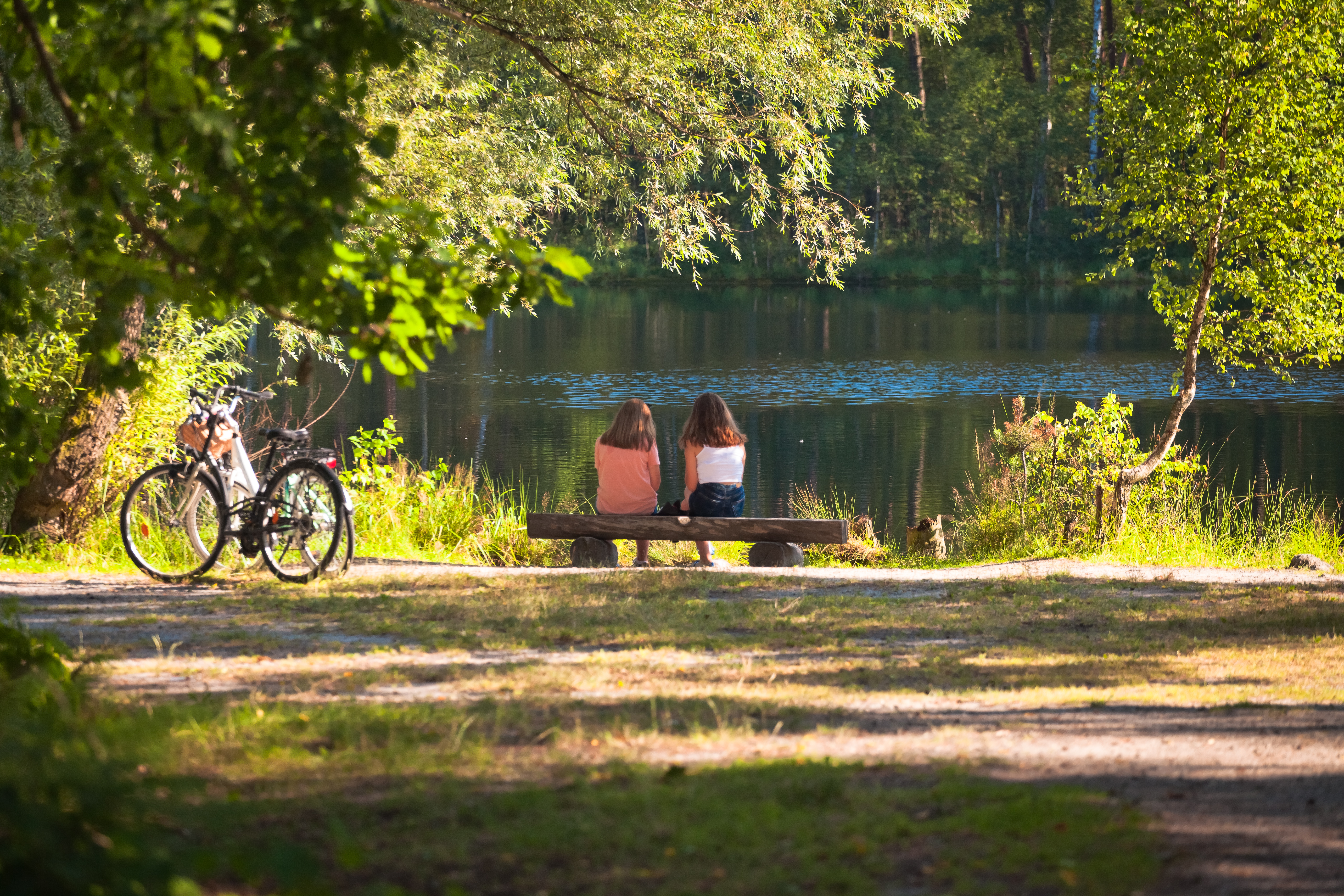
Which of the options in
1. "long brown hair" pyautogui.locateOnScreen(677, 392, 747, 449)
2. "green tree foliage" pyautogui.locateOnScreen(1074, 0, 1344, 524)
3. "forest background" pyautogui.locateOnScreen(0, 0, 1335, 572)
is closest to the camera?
"forest background" pyautogui.locateOnScreen(0, 0, 1335, 572)

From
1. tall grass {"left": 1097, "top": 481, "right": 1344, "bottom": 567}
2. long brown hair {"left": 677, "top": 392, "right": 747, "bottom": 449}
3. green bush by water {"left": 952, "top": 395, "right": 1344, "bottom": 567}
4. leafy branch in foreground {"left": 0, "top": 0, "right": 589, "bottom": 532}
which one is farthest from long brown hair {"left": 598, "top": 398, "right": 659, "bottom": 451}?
leafy branch in foreground {"left": 0, "top": 0, "right": 589, "bottom": 532}

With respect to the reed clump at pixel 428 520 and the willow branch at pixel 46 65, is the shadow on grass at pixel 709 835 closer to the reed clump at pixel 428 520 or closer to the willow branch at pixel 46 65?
the willow branch at pixel 46 65

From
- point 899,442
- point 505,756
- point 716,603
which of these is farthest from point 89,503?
point 899,442

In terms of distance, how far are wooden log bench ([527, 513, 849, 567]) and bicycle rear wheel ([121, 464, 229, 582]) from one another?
235 centimetres

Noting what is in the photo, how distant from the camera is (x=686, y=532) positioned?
9227 mm

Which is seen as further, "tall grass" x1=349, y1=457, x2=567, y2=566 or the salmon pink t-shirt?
"tall grass" x1=349, y1=457, x2=567, y2=566

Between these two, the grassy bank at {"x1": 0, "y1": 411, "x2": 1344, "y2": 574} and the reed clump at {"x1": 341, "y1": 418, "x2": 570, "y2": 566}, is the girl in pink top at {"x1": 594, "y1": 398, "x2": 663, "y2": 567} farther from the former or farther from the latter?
the reed clump at {"x1": 341, "y1": 418, "x2": 570, "y2": 566}

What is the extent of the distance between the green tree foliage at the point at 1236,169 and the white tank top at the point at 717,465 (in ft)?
14.9

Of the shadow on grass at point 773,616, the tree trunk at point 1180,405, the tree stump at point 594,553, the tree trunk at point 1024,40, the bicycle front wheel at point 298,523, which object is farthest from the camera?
the tree trunk at point 1024,40

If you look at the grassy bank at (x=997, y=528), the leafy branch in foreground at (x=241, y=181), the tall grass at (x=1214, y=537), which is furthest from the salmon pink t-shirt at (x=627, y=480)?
the leafy branch in foreground at (x=241, y=181)

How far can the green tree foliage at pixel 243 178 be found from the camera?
132 inches

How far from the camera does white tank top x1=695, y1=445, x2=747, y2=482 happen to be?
958 centimetres

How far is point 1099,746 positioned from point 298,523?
5064mm

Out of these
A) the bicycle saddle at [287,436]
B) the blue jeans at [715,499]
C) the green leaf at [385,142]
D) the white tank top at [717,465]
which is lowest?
the blue jeans at [715,499]
